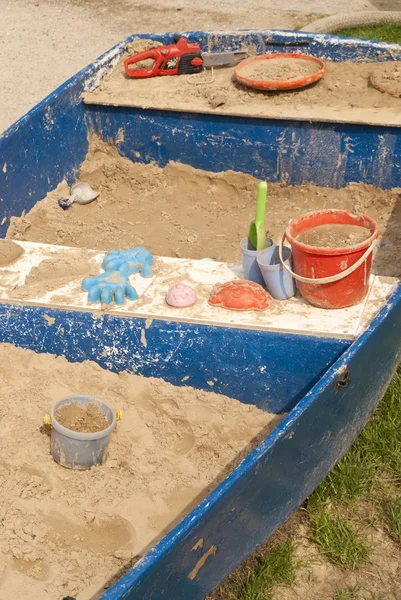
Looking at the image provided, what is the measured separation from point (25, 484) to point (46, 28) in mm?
6079

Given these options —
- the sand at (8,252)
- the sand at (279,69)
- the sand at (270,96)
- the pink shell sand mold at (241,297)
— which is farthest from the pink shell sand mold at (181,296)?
the sand at (279,69)

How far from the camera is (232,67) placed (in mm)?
4934

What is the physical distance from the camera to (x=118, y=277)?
3207mm

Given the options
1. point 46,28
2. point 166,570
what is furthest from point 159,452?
point 46,28

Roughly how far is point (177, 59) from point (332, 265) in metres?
2.37

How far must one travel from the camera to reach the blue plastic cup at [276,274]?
305cm

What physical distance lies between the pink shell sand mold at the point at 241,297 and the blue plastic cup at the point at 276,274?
0.04 meters

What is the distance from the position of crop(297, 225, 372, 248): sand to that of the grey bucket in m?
0.93

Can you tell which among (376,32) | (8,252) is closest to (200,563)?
(8,252)

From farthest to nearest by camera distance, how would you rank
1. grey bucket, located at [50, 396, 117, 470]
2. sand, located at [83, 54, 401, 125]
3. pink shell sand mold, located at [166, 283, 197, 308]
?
1. sand, located at [83, 54, 401, 125]
2. pink shell sand mold, located at [166, 283, 197, 308]
3. grey bucket, located at [50, 396, 117, 470]

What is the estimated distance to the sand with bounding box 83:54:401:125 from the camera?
14.2 ft

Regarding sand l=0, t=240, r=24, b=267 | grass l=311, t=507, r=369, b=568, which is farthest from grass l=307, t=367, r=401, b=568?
sand l=0, t=240, r=24, b=267

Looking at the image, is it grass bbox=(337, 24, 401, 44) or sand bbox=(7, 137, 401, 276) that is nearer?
sand bbox=(7, 137, 401, 276)

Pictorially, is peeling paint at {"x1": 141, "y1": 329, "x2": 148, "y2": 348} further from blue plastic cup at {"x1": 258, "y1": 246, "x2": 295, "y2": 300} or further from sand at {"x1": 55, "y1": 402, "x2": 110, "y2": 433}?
blue plastic cup at {"x1": 258, "y1": 246, "x2": 295, "y2": 300}
